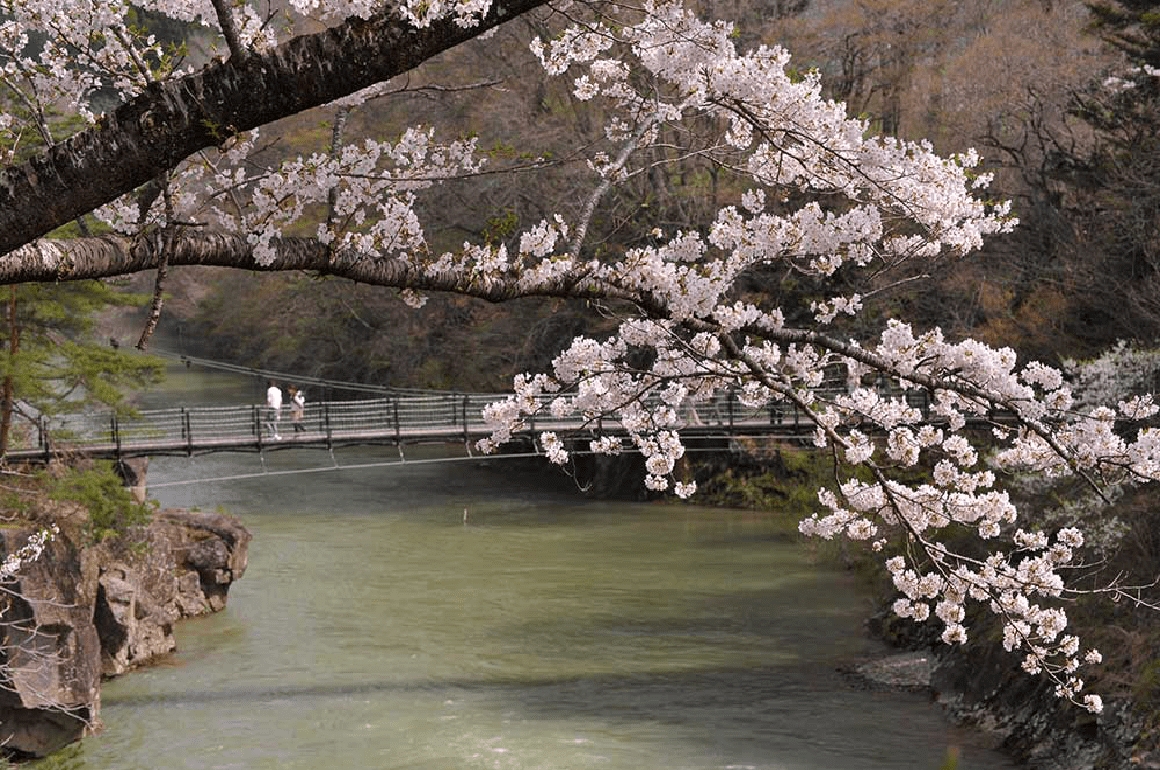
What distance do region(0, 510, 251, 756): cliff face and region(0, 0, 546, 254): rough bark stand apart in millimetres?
9011

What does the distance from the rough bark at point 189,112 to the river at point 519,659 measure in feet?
34.9

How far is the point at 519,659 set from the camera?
59.1 feet

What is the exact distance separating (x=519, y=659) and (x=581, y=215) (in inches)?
562

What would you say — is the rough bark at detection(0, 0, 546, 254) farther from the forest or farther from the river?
the forest

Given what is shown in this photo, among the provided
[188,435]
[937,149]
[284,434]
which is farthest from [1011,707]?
[937,149]

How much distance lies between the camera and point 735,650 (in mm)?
18141

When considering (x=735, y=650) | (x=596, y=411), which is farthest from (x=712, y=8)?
(x=596, y=411)

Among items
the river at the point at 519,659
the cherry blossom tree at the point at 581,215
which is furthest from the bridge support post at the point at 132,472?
the cherry blossom tree at the point at 581,215

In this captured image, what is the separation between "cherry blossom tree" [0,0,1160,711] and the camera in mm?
3020

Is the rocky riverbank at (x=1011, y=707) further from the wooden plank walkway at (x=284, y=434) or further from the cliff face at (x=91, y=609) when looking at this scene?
the cliff face at (x=91, y=609)

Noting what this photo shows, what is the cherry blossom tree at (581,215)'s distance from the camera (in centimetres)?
302

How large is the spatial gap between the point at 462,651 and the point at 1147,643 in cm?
879

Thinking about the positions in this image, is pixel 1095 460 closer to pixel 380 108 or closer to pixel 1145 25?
pixel 1145 25

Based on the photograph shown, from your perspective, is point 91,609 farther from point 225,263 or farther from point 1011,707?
point 225,263
